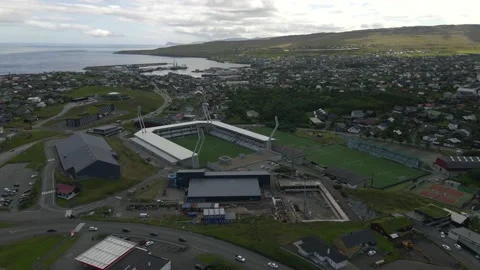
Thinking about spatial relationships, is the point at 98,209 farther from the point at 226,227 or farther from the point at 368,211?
the point at 368,211

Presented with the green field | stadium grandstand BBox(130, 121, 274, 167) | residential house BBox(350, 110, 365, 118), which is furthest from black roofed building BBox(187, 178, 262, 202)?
residential house BBox(350, 110, 365, 118)

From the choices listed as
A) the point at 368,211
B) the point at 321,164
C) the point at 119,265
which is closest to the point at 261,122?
the point at 321,164

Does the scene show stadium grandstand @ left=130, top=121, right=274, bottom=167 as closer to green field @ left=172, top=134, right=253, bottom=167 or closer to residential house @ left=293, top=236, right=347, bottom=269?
green field @ left=172, top=134, right=253, bottom=167

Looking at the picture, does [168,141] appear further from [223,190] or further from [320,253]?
[320,253]

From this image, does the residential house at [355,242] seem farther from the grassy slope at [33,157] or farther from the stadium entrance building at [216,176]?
the grassy slope at [33,157]

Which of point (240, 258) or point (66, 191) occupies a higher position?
point (66, 191)

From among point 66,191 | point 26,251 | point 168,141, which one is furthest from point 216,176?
point 26,251
